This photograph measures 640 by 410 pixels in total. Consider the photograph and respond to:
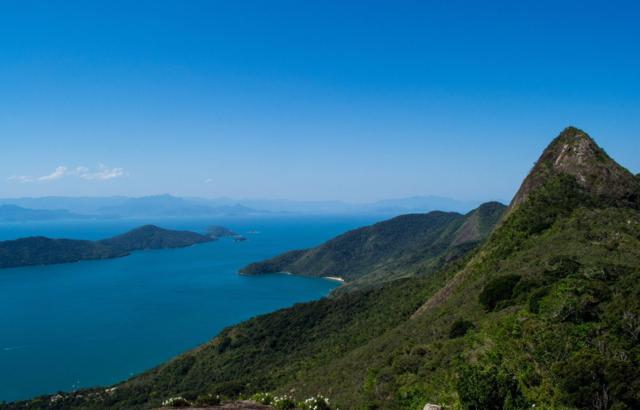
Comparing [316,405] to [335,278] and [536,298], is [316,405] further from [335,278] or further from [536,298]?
[335,278]

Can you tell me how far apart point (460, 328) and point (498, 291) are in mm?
3966

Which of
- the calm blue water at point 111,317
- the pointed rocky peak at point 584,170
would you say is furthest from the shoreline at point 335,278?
the pointed rocky peak at point 584,170

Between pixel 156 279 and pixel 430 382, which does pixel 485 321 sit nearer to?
pixel 430 382

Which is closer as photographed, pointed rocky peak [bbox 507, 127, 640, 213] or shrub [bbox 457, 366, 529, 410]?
shrub [bbox 457, 366, 529, 410]

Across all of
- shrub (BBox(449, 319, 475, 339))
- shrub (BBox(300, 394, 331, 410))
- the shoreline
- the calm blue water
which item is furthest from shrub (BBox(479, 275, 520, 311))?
the shoreline

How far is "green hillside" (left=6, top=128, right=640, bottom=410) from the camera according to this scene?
43.9 ft

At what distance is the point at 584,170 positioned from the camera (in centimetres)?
4950

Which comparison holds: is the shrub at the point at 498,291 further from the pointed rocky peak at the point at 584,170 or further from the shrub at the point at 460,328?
the pointed rocky peak at the point at 584,170

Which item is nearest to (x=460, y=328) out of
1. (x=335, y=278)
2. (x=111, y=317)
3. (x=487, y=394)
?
(x=487, y=394)

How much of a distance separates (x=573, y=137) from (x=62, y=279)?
659 ft

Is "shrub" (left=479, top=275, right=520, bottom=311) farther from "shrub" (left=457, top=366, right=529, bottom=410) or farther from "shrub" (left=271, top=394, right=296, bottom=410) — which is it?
"shrub" (left=271, top=394, right=296, bottom=410)

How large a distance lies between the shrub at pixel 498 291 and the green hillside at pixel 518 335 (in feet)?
0.23

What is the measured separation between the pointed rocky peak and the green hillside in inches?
6.5

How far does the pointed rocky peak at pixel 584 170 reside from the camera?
46094 mm
